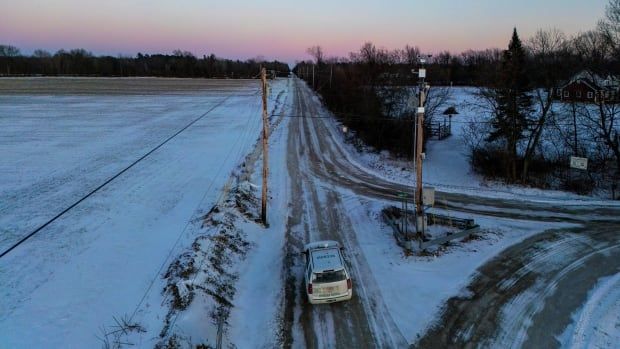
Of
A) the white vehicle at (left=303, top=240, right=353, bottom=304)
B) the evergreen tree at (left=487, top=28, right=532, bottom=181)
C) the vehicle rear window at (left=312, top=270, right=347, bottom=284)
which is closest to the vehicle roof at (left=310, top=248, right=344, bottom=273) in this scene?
the white vehicle at (left=303, top=240, right=353, bottom=304)

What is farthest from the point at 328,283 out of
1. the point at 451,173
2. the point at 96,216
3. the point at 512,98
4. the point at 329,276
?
the point at 512,98

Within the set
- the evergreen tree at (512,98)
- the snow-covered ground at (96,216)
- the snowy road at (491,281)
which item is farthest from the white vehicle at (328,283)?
the evergreen tree at (512,98)

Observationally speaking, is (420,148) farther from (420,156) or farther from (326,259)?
(326,259)

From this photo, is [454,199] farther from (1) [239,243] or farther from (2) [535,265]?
(1) [239,243]

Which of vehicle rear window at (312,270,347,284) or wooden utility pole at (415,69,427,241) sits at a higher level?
wooden utility pole at (415,69,427,241)

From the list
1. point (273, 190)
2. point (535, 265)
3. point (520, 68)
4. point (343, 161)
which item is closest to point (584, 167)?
point (520, 68)

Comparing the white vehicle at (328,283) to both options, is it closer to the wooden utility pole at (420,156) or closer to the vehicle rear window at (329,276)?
the vehicle rear window at (329,276)

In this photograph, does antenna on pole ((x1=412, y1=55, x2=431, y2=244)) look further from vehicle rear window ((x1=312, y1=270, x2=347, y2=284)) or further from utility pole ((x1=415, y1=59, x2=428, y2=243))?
vehicle rear window ((x1=312, y1=270, x2=347, y2=284))
